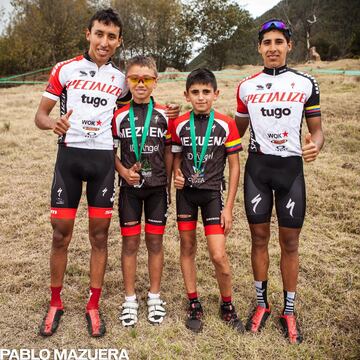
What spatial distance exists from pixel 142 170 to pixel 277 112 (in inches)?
56.8

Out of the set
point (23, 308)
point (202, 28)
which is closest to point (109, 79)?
point (23, 308)

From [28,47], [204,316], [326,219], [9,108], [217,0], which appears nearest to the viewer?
[204,316]

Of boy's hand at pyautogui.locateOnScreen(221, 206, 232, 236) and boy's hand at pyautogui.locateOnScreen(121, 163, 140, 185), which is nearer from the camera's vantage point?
boy's hand at pyautogui.locateOnScreen(121, 163, 140, 185)

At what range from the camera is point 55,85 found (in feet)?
12.3

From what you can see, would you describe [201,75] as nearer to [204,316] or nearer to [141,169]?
[141,169]

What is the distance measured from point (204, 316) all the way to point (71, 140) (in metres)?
2.30

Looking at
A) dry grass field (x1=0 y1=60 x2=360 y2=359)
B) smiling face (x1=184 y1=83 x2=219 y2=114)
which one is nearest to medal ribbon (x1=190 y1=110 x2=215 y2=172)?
smiling face (x1=184 y1=83 x2=219 y2=114)

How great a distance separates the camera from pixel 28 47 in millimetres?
32531

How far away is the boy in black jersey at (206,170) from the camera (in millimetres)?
3867

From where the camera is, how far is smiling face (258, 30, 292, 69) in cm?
375

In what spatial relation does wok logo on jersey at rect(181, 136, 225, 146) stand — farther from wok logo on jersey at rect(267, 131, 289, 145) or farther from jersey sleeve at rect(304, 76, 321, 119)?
jersey sleeve at rect(304, 76, 321, 119)

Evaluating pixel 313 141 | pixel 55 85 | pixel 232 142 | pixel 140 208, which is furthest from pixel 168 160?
pixel 313 141

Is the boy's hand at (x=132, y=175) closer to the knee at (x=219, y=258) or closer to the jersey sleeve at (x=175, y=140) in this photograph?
the jersey sleeve at (x=175, y=140)

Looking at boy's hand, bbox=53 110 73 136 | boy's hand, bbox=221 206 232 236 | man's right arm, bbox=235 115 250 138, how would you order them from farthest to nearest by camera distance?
man's right arm, bbox=235 115 250 138, boy's hand, bbox=221 206 232 236, boy's hand, bbox=53 110 73 136
